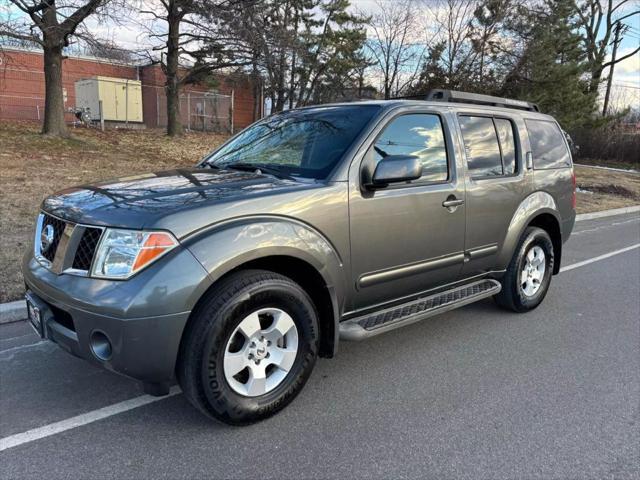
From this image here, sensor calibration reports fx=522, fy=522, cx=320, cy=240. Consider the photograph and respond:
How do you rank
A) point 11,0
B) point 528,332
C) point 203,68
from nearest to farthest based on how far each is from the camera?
point 528,332, point 11,0, point 203,68

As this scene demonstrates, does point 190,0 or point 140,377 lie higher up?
point 190,0

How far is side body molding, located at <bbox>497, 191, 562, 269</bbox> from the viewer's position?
4598 millimetres

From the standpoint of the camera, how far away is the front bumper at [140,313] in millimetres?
2510

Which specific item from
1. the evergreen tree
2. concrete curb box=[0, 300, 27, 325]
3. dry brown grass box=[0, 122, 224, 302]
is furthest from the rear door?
the evergreen tree

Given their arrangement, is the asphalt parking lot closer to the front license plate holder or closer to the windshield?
the front license plate holder

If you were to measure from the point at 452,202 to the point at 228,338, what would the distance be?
2.04 m

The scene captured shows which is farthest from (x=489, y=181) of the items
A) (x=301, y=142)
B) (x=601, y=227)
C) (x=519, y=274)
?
(x=601, y=227)

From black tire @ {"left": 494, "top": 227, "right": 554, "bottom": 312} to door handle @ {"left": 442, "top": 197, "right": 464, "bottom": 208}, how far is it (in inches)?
44.3

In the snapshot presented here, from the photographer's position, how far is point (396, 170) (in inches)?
130

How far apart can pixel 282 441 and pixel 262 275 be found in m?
0.91

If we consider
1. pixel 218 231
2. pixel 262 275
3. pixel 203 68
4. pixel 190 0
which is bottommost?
pixel 262 275

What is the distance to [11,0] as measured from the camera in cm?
1298

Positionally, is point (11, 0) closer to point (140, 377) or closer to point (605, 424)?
point (140, 377)

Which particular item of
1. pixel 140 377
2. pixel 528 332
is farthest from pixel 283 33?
pixel 140 377
